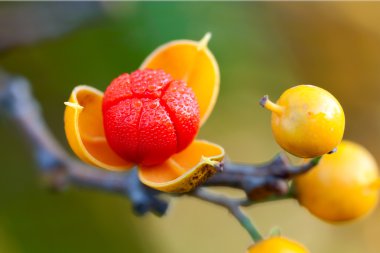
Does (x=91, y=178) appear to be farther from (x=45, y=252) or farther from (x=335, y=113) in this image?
(x=335, y=113)

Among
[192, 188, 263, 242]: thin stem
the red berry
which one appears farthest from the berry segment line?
the red berry

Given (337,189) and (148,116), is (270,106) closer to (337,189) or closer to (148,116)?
(148,116)

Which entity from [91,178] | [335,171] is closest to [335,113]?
[335,171]

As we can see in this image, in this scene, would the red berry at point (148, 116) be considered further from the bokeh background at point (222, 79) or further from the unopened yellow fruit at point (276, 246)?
the bokeh background at point (222, 79)

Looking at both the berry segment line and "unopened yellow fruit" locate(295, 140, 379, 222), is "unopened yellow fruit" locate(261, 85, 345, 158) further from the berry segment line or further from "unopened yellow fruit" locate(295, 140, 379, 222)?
"unopened yellow fruit" locate(295, 140, 379, 222)

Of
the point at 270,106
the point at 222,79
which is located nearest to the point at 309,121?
the point at 270,106

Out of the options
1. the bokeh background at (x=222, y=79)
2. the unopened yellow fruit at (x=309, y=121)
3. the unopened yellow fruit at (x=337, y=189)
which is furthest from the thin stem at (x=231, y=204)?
the bokeh background at (x=222, y=79)
